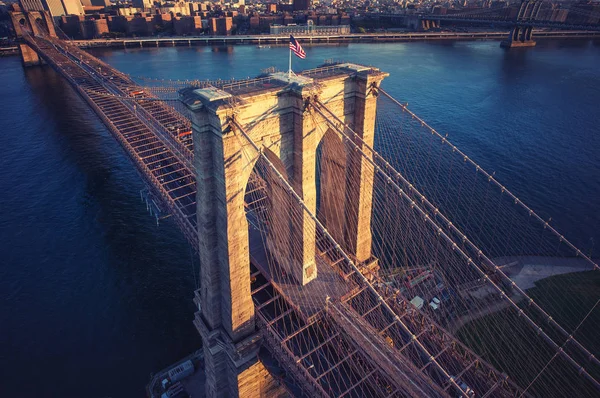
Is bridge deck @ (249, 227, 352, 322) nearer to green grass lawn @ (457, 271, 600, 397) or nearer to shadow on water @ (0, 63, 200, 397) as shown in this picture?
shadow on water @ (0, 63, 200, 397)

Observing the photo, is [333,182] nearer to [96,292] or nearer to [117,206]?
[96,292]

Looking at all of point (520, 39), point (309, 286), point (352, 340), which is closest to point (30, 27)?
point (309, 286)

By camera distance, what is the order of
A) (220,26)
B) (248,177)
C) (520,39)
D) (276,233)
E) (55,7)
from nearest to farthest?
(248,177)
(276,233)
(520,39)
(220,26)
(55,7)

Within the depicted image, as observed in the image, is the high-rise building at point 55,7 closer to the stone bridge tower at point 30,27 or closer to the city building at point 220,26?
the stone bridge tower at point 30,27

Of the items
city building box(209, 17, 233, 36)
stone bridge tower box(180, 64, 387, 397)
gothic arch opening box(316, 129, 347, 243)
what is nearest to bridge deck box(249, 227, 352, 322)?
stone bridge tower box(180, 64, 387, 397)

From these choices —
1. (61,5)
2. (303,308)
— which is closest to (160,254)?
(303,308)

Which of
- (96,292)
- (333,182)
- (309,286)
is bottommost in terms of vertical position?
(96,292)

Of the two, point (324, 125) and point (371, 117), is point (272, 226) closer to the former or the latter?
point (324, 125)
